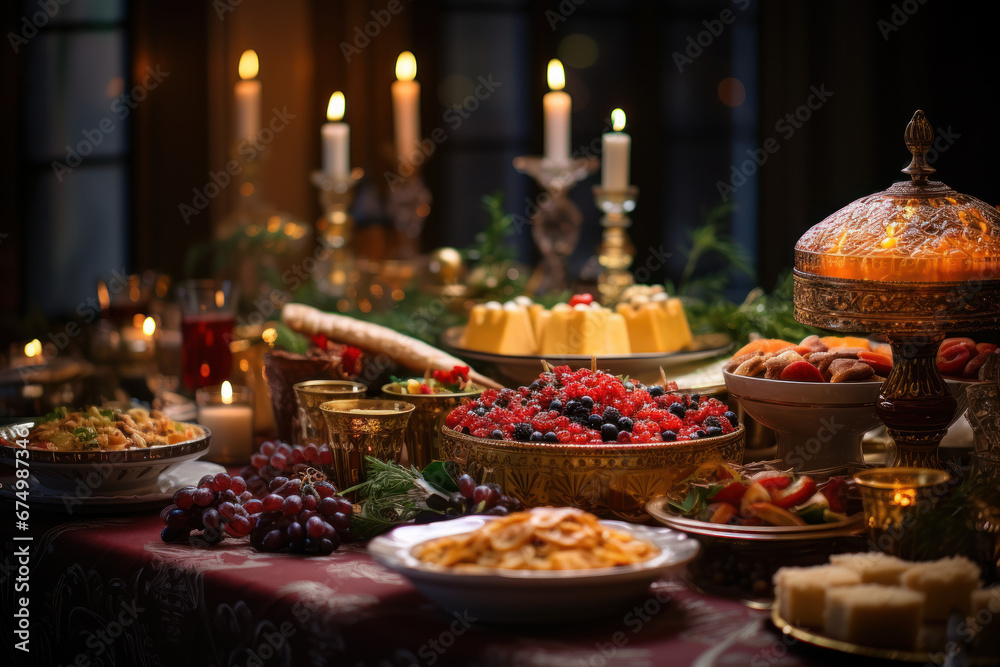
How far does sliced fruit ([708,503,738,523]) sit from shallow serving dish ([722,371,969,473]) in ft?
1.02

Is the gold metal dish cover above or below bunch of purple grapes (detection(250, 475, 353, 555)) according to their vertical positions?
above

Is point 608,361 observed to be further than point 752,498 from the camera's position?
Yes

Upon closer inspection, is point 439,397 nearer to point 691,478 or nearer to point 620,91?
point 691,478

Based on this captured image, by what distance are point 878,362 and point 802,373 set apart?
0.43 feet

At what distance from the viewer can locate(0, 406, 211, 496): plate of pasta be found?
4.90ft

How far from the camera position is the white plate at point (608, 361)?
1.80 metres

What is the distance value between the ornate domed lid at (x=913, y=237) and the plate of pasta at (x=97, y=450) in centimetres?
98

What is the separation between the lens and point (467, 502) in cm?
127

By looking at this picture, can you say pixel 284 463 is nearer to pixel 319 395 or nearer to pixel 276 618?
pixel 319 395

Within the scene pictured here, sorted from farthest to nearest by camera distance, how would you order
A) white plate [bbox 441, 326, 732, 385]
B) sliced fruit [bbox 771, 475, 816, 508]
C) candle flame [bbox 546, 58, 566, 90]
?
candle flame [bbox 546, 58, 566, 90] < white plate [bbox 441, 326, 732, 385] < sliced fruit [bbox 771, 475, 816, 508]

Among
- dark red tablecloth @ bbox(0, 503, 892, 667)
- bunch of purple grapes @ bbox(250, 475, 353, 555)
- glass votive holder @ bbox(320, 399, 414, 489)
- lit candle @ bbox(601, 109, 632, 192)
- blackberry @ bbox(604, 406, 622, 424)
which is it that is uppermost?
lit candle @ bbox(601, 109, 632, 192)

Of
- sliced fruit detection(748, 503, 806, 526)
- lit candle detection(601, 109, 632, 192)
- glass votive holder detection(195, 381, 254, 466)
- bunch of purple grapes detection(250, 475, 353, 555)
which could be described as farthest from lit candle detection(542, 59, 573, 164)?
sliced fruit detection(748, 503, 806, 526)

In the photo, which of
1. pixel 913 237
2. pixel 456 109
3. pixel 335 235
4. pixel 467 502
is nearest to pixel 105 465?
pixel 467 502

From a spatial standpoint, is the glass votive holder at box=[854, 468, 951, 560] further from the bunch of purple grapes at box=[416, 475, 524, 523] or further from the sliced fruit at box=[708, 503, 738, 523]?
the bunch of purple grapes at box=[416, 475, 524, 523]
